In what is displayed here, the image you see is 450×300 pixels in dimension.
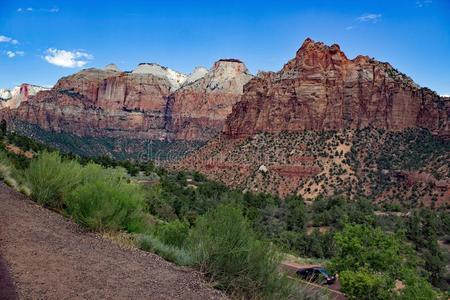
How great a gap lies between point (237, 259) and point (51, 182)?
6956mm

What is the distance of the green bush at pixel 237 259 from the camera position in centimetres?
769

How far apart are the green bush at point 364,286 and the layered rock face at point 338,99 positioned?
3101 inches

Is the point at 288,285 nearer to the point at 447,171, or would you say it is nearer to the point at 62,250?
the point at 62,250

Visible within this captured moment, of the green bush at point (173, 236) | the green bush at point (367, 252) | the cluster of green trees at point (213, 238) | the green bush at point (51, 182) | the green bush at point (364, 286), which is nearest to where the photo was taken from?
the cluster of green trees at point (213, 238)

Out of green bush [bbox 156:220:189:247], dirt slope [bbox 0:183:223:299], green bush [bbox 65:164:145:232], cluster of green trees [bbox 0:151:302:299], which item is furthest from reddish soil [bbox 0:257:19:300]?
green bush [bbox 156:220:189:247]

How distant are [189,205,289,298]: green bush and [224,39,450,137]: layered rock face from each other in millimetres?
89783

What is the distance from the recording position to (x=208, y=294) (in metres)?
7.11

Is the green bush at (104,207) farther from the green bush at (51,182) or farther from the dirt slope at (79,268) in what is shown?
the green bush at (51,182)

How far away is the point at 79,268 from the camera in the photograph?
23.3 ft

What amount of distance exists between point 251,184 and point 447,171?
1284 inches

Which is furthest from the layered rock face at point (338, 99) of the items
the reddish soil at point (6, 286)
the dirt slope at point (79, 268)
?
the reddish soil at point (6, 286)

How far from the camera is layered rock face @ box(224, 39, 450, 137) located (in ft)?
307

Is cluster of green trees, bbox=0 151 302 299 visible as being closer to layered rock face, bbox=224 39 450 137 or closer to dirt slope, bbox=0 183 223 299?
dirt slope, bbox=0 183 223 299

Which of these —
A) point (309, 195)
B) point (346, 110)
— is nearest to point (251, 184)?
point (309, 195)
